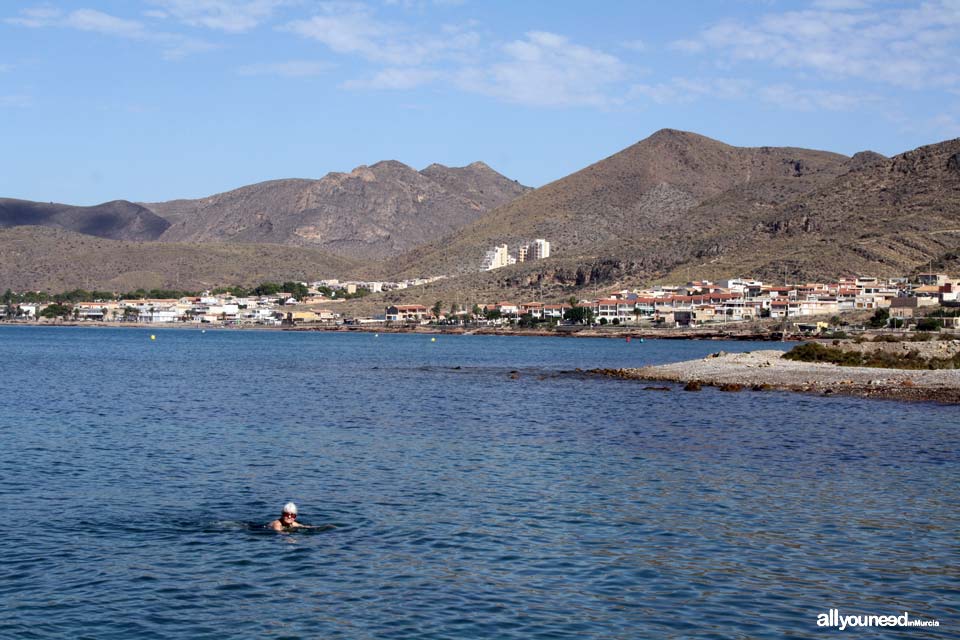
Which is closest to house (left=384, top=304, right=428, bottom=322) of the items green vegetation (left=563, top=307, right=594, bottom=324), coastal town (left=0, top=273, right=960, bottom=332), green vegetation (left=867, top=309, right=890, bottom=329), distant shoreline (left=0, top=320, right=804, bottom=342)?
coastal town (left=0, top=273, right=960, bottom=332)

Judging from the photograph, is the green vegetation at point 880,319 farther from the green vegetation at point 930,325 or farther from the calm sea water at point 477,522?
the calm sea water at point 477,522

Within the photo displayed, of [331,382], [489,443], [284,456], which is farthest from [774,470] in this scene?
[331,382]

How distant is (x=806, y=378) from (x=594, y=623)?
43.8 m

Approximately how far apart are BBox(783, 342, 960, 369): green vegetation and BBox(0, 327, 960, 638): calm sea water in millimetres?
19342

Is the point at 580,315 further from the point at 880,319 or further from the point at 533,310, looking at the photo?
the point at 880,319

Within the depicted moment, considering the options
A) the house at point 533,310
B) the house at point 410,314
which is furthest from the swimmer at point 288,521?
the house at point 410,314

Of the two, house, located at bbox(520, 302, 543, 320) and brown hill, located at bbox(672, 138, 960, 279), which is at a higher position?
brown hill, located at bbox(672, 138, 960, 279)

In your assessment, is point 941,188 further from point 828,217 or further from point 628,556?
point 628,556

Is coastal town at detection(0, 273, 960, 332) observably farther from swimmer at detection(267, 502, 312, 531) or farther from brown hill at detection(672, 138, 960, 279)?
swimmer at detection(267, 502, 312, 531)

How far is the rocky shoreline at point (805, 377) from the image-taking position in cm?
4756

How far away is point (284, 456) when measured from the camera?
28766 millimetres

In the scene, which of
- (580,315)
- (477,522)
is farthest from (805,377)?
(580,315)

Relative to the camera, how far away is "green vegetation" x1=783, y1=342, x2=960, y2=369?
2346 inches

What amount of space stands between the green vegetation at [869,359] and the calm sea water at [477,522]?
1934cm
